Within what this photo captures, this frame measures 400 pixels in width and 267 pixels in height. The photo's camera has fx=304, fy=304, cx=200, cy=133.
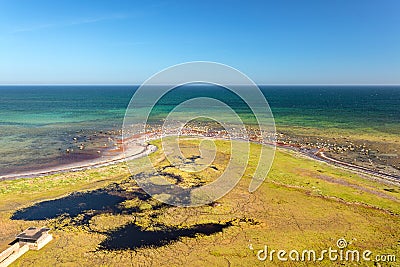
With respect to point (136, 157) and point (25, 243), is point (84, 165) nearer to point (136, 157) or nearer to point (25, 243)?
point (136, 157)

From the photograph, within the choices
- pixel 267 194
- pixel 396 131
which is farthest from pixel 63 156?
pixel 396 131

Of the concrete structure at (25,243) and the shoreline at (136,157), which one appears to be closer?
the concrete structure at (25,243)

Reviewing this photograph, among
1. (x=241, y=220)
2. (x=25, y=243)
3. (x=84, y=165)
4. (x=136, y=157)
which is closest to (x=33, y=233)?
(x=25, y=243)

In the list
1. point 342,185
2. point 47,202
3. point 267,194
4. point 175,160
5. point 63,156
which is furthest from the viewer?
point 63,156

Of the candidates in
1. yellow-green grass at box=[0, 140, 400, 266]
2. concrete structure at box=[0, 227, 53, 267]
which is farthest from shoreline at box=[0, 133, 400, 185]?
concrete structure at box=[0, 227, 53, 267]

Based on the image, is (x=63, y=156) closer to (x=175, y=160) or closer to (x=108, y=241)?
(x=175, y=160)

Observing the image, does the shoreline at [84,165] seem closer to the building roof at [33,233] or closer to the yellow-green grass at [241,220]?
the yellow-green grass at [241,220]

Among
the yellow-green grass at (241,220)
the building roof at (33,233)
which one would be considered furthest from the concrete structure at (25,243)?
the yellow-green grass at (241,220)

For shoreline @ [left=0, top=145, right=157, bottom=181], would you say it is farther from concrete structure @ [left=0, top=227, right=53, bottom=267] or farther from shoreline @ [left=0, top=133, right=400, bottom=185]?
concrete structure @ [left=0, top=227, right=53, bottom=267]
